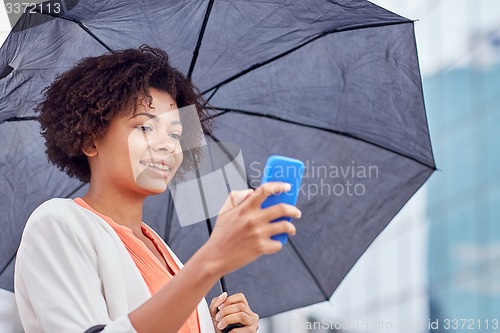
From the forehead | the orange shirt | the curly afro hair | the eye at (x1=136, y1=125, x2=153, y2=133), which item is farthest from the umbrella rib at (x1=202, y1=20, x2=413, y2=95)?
the orange shirt

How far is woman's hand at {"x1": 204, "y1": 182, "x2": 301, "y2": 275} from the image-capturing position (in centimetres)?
128

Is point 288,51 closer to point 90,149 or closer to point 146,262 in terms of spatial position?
point 90,149

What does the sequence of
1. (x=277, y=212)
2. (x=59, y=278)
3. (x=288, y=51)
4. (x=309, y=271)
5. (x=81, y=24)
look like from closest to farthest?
(x=277, y=212)
(x=59, y=278)
(x=81, y=24)
(x=288, y=51)
(x=309, y=271)

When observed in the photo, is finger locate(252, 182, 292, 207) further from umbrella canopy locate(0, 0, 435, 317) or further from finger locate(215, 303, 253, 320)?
umbrella canopy locate(0, 0, 435, 317)

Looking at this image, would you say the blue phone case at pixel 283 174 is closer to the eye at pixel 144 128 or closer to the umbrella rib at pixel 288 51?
the eye at pixel 144 128

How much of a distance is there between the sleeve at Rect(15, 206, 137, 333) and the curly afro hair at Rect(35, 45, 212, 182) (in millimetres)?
328

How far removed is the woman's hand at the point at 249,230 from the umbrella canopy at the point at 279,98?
0.95m

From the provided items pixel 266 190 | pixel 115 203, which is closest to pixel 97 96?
pixel 115 203

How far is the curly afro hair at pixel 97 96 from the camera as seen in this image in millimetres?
1888

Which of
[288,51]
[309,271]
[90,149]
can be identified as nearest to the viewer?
[90,149]

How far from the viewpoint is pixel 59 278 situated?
154cm

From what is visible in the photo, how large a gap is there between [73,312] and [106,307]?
9cm

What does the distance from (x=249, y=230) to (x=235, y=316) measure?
746 millimetres

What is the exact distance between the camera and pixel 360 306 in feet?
69.9
